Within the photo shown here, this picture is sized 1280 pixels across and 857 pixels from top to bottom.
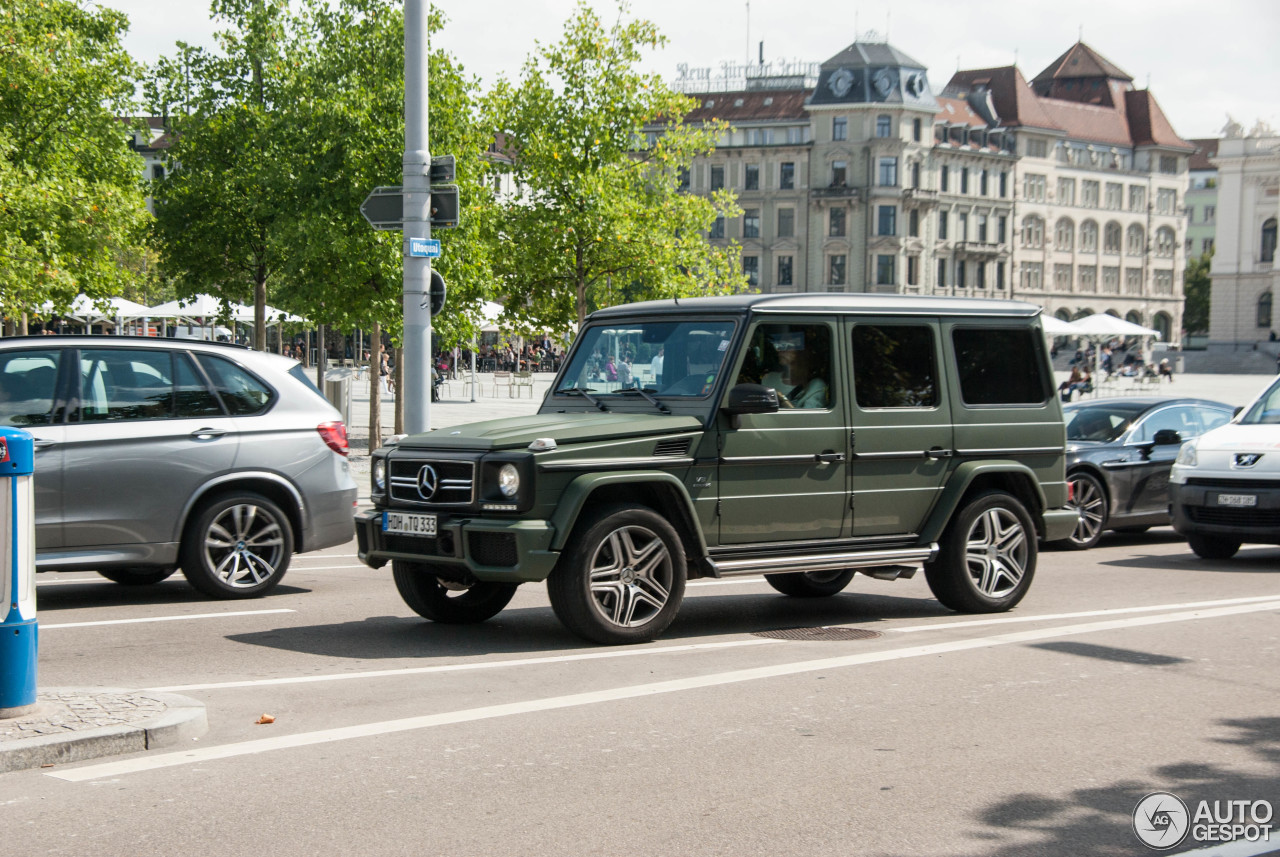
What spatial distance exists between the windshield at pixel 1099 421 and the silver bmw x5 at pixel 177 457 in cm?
824

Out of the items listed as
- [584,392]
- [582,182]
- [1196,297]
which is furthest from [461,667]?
[1196,297]

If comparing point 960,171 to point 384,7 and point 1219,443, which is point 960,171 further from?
point 1219,443

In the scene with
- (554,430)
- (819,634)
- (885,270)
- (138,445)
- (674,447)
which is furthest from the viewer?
(885,270)

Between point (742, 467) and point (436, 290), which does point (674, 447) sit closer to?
point (742, 467)

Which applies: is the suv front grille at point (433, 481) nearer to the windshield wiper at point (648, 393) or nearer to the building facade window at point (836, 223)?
the windshield wiper at point (648, 393)

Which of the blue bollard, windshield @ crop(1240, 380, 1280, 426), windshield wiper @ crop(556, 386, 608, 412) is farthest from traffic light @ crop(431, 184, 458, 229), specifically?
the blue bollard

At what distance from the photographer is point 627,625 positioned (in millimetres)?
8203

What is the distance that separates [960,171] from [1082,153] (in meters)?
17.2

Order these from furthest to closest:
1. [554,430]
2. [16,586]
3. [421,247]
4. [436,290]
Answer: [436,290] < [421,247] < [554,430] < [16,586]

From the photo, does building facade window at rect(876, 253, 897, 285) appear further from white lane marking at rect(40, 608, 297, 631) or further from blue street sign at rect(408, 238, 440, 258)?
white lane marking at rect(40, 608, 297, 631)

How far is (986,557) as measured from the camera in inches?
382

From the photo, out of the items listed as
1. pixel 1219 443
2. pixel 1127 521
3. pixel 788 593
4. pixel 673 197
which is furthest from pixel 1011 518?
pixel 673 197

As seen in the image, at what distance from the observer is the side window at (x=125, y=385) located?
9789mm

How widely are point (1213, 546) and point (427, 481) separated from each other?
840cm
